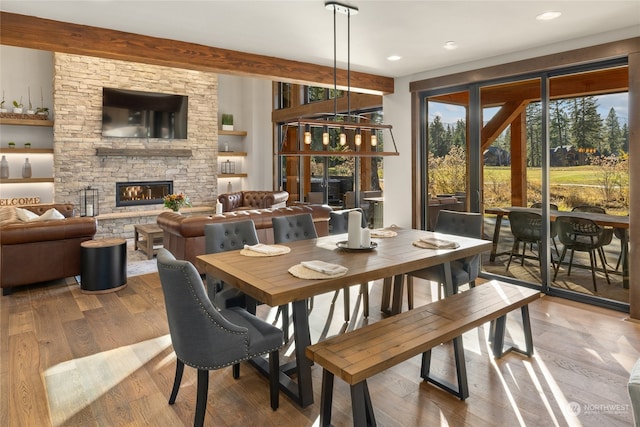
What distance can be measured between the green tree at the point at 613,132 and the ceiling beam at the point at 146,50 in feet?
9.69

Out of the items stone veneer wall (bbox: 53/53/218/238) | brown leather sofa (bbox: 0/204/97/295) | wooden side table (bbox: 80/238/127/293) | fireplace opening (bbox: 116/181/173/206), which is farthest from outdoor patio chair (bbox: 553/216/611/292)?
fireplace opening (bbox: 116/181/173/206)

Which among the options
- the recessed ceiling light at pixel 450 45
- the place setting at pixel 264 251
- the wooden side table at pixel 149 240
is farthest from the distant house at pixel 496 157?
the wooden side table at pixel 149 240

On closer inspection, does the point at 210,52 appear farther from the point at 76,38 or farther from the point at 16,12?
the point at 16,12

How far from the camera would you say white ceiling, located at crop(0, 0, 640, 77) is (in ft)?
10.6

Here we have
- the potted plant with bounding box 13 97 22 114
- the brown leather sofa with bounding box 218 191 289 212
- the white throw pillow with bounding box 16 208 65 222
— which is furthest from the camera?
the brown leather sofa with bounding box 218 191 289 212

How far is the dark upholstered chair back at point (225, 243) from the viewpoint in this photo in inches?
119

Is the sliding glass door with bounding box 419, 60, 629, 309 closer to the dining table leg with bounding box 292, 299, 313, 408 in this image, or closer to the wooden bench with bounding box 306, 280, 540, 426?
the wooden bench with bounding box 306, 280, 540, 426

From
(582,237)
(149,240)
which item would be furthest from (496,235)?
(149,240)

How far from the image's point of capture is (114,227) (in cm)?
850

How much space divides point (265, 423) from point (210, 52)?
140 inches

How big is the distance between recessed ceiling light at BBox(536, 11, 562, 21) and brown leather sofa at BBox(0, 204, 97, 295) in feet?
16.6

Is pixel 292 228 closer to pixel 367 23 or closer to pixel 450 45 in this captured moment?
pixel 367 23

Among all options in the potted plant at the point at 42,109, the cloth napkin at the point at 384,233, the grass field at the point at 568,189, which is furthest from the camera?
the potted plant at the point at 42,109

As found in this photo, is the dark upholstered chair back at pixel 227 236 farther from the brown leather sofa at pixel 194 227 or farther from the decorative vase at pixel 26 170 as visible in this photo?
the decorative vase at pixel 26 170
